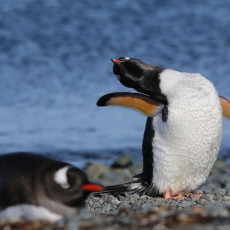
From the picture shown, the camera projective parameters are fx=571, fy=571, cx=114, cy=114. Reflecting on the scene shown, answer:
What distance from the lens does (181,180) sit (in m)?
7.39

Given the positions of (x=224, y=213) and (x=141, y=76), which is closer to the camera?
(x=224, y=213)

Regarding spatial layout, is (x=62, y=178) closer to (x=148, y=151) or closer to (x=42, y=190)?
(x=42, y=190)

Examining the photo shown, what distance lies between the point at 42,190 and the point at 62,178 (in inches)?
8.5

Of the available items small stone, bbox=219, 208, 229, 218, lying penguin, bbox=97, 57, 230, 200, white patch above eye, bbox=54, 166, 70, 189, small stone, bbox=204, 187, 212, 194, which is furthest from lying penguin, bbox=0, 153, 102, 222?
small stone, bbox=204, 187, 212, 194

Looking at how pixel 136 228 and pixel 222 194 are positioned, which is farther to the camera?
pixel 222 194

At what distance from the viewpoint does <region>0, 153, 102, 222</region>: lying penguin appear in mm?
4930

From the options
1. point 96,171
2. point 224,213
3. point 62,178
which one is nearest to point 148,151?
point 62,178

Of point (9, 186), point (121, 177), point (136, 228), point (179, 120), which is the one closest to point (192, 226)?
point (136, 228)

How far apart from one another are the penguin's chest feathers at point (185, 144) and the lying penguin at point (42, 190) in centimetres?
238

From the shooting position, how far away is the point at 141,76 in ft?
Answer: 25.0

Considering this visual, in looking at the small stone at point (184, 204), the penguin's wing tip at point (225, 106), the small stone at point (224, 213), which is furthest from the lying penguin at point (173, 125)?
the small stone at point (224, 213)

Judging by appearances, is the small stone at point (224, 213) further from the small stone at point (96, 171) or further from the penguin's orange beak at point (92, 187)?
the small stone at point (96, 171)

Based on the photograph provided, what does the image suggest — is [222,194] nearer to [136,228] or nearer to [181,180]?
[181,180]

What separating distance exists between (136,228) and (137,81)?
3.68 m
